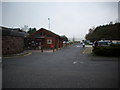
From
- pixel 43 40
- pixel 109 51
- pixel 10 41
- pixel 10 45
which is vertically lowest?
pixel 109 51

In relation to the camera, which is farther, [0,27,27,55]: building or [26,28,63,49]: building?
[26,28,63,49]: building

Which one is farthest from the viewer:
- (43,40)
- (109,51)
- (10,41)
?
(43,40)

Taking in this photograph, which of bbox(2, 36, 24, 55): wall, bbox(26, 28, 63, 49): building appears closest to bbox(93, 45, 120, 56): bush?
bbox(2, 36, 24, 55): wall

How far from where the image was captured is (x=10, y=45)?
1494 cm

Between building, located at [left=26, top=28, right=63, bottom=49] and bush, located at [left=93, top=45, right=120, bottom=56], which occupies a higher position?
building, located at [left=26, top=28, right=63, bottom=49]

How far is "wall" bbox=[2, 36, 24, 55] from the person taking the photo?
1430cm

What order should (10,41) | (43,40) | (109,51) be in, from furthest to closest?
1. (43,40)
2. (10,41)
3. (109,51)

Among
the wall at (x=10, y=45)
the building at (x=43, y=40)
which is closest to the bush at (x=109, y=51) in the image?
the wall at (x=10, y=45)

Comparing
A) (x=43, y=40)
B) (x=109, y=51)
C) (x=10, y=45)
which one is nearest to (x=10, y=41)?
(x=10, y=45)

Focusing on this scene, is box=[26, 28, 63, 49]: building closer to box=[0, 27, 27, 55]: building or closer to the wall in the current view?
the wall

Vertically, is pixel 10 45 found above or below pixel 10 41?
below

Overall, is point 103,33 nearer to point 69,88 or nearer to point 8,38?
point 8,38

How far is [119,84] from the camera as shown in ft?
15.8

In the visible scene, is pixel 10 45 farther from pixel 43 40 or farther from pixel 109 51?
pixel 109 51
